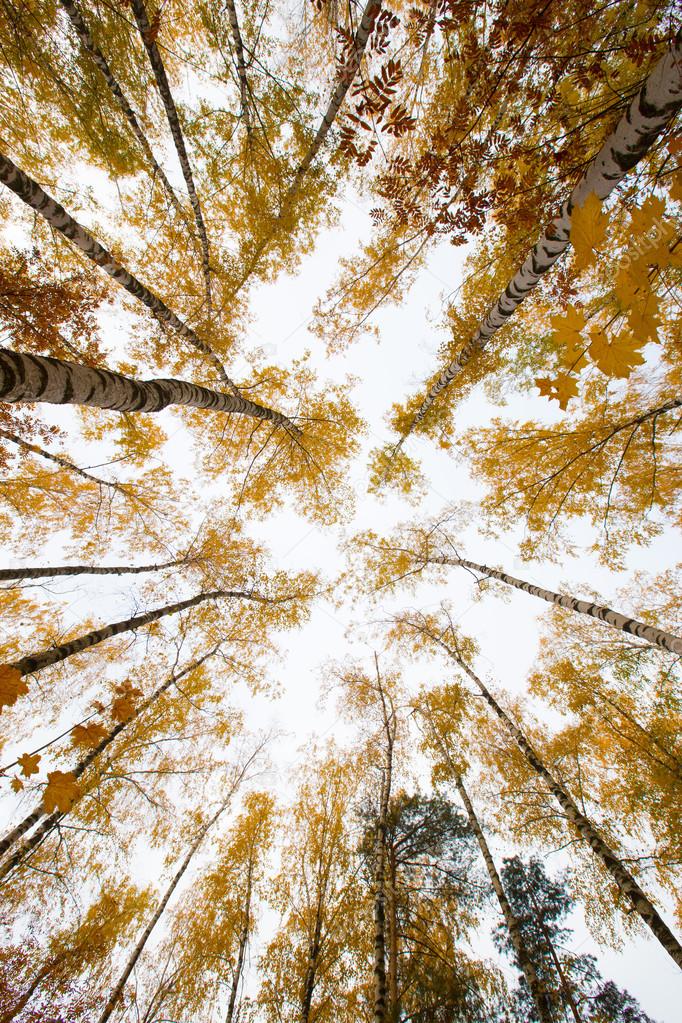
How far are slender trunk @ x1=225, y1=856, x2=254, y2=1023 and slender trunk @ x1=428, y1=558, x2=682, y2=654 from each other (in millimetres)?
7372

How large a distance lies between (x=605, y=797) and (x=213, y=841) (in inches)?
293

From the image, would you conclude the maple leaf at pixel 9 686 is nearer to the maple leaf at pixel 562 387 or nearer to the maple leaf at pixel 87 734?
the maple leaf at pixel 87 734

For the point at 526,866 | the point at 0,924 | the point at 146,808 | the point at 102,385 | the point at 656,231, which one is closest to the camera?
the point at 656,231

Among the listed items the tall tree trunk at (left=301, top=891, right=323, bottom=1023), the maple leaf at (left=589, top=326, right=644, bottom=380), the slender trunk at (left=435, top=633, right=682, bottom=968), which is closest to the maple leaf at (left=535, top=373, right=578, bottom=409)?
the maple leaf at (left=589, top=326, right=644, bottom=380)

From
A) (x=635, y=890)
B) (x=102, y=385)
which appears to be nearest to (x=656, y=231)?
(x=102, y=385)

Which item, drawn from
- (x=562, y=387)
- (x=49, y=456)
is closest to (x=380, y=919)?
(x=562, y=387)

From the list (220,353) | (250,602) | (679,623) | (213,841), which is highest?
(220,353)

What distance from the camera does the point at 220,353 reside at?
5.93 meters

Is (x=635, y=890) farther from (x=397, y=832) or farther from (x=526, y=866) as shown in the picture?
(x=397, y=832)

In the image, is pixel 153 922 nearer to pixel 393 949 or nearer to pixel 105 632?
pixel 393 949

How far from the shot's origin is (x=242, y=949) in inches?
230

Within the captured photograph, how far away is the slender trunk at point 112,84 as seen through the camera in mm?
3230

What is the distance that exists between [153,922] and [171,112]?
1173 cm

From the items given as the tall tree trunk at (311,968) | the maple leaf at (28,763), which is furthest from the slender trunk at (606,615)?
the tall tree trunk at (311,968)
